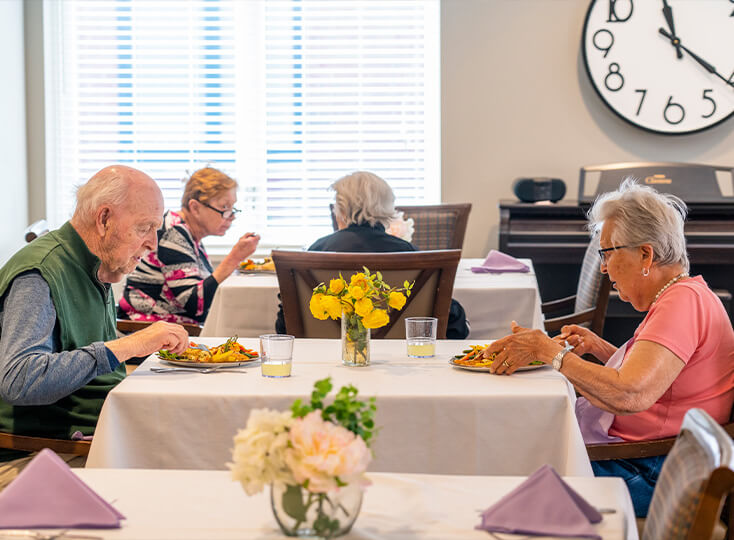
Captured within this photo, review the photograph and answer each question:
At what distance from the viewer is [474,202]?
5.05 m

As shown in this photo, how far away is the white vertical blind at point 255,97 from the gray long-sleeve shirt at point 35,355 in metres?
3.53

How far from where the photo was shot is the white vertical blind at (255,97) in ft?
17.1

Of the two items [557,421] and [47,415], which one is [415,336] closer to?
[557,421]

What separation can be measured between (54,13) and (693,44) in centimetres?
389

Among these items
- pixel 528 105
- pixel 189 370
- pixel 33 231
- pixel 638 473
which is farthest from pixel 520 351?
pixel 528 105

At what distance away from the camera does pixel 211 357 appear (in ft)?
6.33

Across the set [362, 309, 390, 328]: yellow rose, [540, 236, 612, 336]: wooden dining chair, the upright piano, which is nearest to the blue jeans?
[362, 309, 390, 328]: yellow rose

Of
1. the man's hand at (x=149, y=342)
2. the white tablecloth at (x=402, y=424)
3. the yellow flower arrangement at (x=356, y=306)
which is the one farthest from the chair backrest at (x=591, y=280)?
the man's hand at (x=149, y=342)

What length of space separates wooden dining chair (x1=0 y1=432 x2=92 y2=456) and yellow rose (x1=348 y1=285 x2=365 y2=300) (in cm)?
66

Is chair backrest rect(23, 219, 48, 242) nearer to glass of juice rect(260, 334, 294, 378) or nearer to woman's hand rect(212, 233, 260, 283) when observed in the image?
woman's hand rect(212, 233, 260, 283)

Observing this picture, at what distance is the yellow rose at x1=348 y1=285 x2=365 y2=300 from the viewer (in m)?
1.88

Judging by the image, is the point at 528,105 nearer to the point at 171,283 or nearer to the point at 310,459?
the point at 171,283

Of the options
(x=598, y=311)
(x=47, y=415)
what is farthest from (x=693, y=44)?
(x=47, y=415)

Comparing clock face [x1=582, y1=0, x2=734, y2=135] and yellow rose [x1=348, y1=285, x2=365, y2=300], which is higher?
clock face [x1=582, y1=0, x2=734, y2=135]
